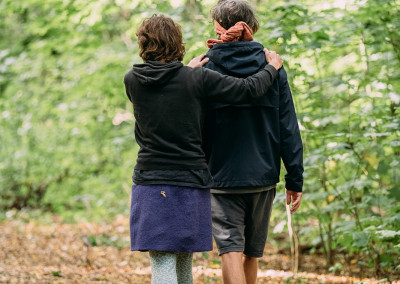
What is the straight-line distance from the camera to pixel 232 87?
2598 millimetres

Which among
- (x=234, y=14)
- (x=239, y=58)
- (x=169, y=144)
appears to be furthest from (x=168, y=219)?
(x=234, y=14)

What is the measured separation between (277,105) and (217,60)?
425 mm

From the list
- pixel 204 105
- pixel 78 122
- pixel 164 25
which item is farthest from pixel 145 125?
pixel 78 122

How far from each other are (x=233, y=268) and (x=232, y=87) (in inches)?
39.2

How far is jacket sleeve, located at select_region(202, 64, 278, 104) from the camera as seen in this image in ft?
8.46

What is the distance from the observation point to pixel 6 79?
13375 mm

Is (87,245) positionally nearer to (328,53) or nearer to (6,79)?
(328,53)

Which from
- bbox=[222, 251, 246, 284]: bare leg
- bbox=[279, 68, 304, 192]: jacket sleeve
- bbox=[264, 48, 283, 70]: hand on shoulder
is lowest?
bbox=[222, 251, 246, 284]: bare leg

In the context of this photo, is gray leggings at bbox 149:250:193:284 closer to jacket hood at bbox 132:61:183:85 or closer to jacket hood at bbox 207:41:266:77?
jacket hood at bbox 132:61:183:85

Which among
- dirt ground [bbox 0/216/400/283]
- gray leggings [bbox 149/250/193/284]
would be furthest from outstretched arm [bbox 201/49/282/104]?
dirt ground [bbox 0/216/400/283]

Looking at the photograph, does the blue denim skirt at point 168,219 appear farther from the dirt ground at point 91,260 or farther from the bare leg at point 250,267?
the dirt ground at point 91,260

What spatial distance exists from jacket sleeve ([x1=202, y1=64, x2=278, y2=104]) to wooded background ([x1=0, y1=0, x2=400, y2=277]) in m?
1.54

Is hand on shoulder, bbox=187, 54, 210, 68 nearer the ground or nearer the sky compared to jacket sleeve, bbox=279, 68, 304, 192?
nearer the sky

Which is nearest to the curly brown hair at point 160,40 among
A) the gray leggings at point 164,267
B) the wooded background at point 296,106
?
the gray leggings at point 164,267
